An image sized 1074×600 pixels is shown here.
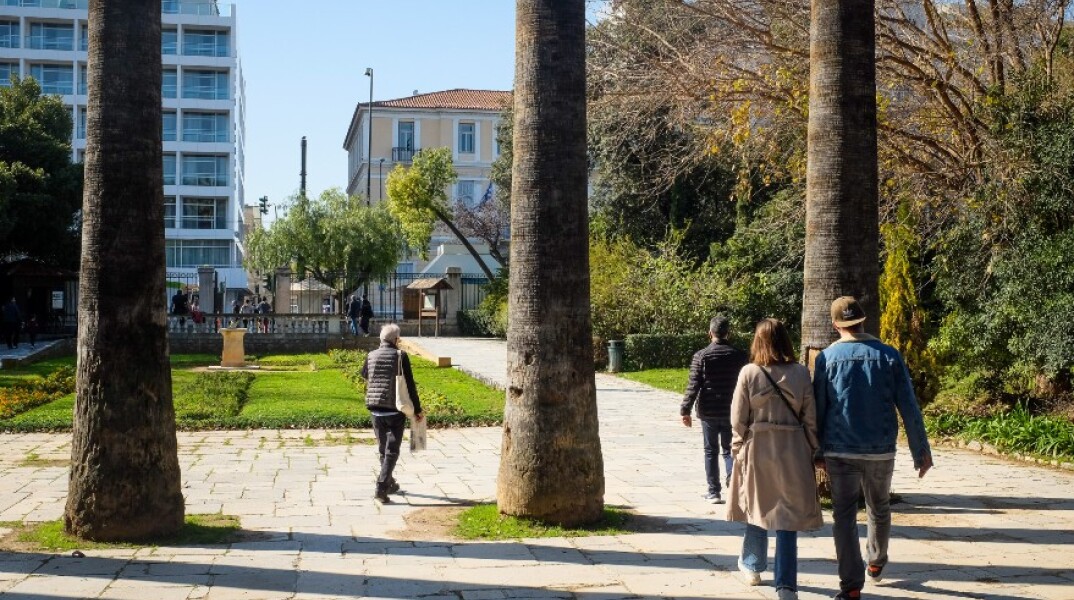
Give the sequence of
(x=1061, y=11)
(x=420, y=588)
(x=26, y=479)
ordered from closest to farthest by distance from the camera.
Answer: (x=420, y=588), (x=26, y=479), (x=1061, y=11)

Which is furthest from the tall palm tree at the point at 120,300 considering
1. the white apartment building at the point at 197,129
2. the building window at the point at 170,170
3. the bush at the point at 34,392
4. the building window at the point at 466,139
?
the building window at the point at 170,170

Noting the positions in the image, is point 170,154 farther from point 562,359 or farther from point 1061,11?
point 562,359

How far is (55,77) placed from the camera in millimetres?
63000

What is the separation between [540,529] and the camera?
7.84m

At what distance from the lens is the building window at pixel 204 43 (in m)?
65.2

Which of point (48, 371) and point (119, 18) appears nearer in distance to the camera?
point (119, 18)

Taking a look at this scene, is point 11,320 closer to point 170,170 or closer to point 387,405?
point 387,405

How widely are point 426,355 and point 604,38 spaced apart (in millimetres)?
14602

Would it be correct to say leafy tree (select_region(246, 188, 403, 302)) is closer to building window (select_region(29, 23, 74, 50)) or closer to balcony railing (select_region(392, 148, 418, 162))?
balcony railing (select_region(392, 148, 418, 162))

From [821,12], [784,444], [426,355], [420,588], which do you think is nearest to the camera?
[784,444]

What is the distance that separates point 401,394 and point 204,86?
60307 mm

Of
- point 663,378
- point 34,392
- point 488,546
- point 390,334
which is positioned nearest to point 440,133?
point 663,378

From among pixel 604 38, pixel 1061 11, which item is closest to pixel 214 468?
pixel 604 38

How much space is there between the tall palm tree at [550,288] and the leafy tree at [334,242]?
3947cm
